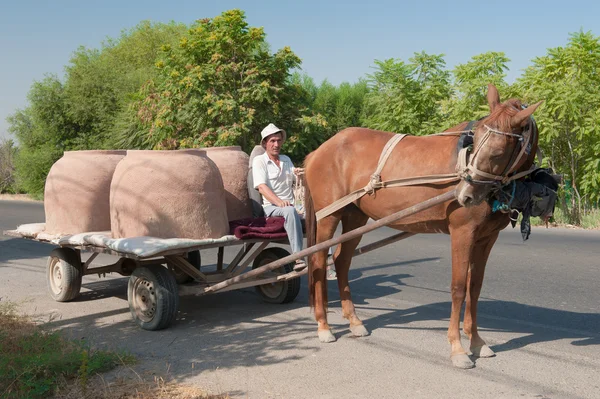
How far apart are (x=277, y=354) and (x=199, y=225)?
1605 millimetres

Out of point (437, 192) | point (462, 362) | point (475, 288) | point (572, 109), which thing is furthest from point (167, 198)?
point (572, 109)

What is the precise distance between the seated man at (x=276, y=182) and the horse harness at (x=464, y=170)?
0.63 m

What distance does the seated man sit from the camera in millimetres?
6496

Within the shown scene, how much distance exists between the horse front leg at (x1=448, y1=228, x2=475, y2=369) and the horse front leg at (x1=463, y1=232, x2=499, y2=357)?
0.21 m

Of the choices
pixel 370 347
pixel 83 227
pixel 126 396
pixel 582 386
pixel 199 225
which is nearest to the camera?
pixel 126 396

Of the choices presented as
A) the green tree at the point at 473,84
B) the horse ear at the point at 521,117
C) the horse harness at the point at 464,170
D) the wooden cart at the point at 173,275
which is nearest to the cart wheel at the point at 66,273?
the wooden cart at the point at 173,275

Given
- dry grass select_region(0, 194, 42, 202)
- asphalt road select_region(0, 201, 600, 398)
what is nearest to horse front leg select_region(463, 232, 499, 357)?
asphalt road select_region(0, 201, 600, 398)

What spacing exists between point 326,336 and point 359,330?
0.35 m

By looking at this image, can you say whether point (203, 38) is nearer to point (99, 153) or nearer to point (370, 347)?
point (99, 153)

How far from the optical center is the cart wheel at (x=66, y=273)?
23.7ft

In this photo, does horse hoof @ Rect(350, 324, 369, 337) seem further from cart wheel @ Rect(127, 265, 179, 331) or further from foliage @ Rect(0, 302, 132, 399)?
foliage @ Rect(0, 302, 132, 399)

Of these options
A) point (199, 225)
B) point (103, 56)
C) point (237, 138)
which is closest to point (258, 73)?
point (237, 138)

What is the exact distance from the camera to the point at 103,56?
48.5 meters

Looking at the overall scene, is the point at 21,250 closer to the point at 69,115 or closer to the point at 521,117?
the point at 521,117
